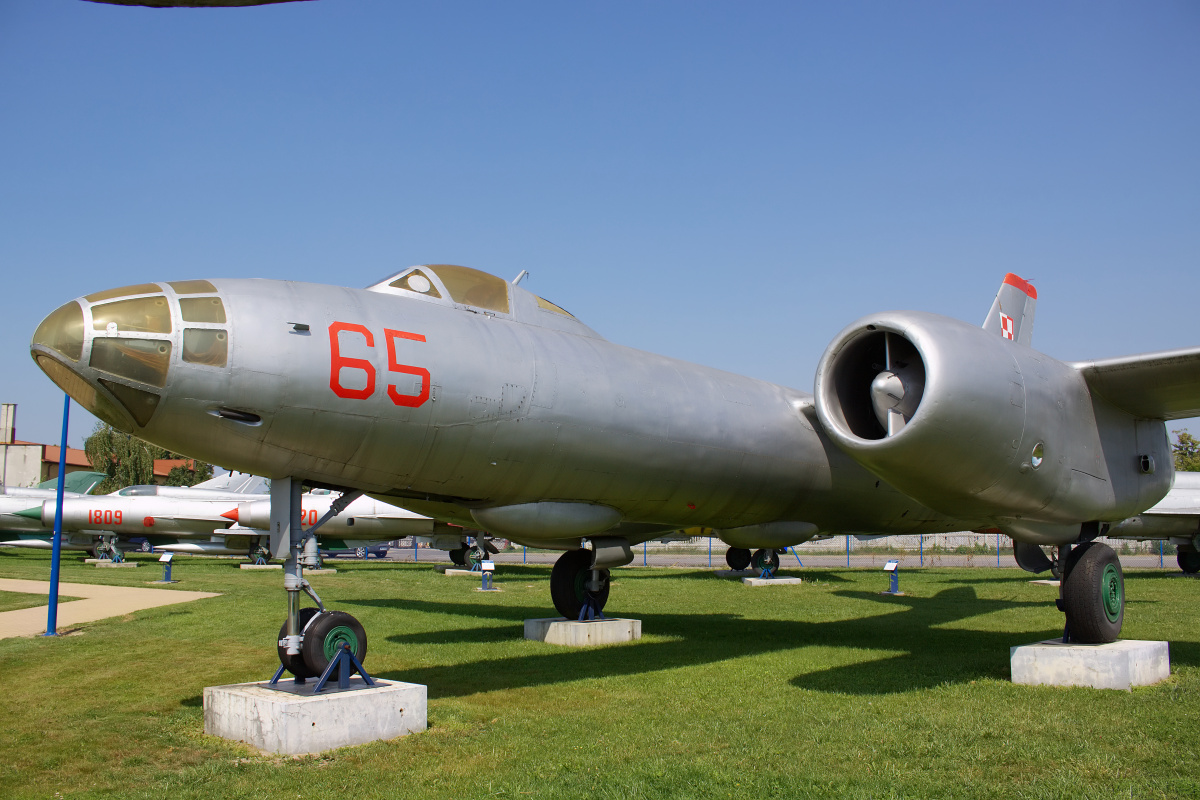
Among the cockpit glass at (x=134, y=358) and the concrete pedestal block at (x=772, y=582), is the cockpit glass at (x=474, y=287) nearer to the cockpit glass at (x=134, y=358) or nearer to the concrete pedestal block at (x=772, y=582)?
the cockpit glass at (x=134, y=358)

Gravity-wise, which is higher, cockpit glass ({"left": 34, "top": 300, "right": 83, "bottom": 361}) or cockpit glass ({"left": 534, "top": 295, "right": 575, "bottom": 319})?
cockpit glass ({"left": 534, "top": 295, "right": 575, "bottom": 319})

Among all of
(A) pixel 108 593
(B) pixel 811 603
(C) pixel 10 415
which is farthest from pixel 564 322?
(C) pixel 10 415

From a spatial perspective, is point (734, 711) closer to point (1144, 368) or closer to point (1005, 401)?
point (1005, 401)

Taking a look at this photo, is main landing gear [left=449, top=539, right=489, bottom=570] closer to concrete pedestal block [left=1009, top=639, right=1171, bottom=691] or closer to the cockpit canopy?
the cockpit canopy

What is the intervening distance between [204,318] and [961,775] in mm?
5468

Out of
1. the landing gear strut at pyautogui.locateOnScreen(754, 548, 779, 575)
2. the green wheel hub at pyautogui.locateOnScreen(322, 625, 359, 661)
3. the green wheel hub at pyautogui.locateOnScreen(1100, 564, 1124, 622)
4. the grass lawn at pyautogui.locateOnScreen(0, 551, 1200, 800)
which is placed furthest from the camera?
the landing gear strut at pyautogui.locateOnScreen(754, 548, 779, 575)

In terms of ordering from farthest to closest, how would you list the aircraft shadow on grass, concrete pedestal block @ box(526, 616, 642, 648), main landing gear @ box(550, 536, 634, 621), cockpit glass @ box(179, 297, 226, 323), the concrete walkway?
1. the concrete walkway
2. main landing gear @ box(550, 536, 634, 621)
3. concrete pedestal block @ box(526, 616, 642, 648)
4. the aircraft shadow on grass
5. cockpit glass @ box(179, 297, 226, 323)

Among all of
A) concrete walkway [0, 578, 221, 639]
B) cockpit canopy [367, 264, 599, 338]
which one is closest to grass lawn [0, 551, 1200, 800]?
concrete walkway [0, 578, 221, 639]

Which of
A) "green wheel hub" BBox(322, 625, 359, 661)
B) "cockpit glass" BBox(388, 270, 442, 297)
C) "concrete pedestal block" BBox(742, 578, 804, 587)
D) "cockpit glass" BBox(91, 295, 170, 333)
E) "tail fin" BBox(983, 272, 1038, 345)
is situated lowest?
"concrete pedestal block" BBox(742, 578, 804, 587)

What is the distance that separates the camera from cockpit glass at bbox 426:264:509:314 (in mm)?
7797

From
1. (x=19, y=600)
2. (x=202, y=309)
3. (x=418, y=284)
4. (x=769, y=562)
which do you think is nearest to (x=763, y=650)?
(x=418, y=284)

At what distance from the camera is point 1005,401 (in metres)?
6.82

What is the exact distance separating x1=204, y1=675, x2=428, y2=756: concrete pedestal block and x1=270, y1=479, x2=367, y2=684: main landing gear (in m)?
0.20

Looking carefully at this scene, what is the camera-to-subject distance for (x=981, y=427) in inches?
263
